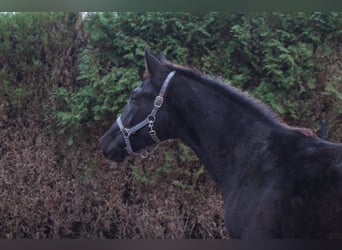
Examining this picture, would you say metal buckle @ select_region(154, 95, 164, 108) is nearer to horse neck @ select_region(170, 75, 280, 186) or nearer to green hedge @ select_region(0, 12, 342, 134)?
horse neck @ select_region(170, 75, 280, 186)

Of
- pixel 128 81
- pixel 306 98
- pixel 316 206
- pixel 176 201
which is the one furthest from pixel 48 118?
pixel 316 206

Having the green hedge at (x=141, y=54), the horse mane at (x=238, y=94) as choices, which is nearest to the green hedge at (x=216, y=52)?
the green hedge at (x=141, y=54)

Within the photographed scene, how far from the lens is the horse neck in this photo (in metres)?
3.42

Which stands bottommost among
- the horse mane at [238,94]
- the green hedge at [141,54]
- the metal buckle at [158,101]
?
the green hedge at [141,54]

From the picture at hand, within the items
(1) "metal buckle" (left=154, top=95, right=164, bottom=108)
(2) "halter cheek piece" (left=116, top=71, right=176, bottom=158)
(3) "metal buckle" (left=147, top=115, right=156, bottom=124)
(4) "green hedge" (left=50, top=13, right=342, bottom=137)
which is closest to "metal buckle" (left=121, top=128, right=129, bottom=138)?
(2) "halter cheek piece" (left=116, top=71, right=176, bottom=158)

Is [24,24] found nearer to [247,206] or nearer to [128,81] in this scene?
[128,81]

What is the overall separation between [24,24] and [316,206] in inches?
153

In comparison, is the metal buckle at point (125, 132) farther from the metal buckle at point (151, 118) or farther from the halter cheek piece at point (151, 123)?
the metal buckle at point (151, 118)

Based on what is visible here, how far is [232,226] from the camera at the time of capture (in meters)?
3.27

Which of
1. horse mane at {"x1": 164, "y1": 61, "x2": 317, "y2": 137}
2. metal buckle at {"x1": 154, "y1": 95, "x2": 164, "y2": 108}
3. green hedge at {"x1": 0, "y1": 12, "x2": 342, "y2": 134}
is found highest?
horse mane at {"x1": 164, "y1": 61, "x2": 317, "y2": 137}

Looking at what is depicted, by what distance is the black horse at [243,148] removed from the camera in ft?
9.89

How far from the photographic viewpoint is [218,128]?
11.6ft

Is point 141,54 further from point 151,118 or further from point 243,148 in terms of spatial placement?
point 243,148

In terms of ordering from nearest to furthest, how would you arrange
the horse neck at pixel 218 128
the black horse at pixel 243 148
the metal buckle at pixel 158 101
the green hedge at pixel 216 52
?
1. the black horse at pixel 243 148
2. the horse neck at pixel 218 128
3. the metal buckle at pixel 158 101
4. the green hedge at pixel 216 52
